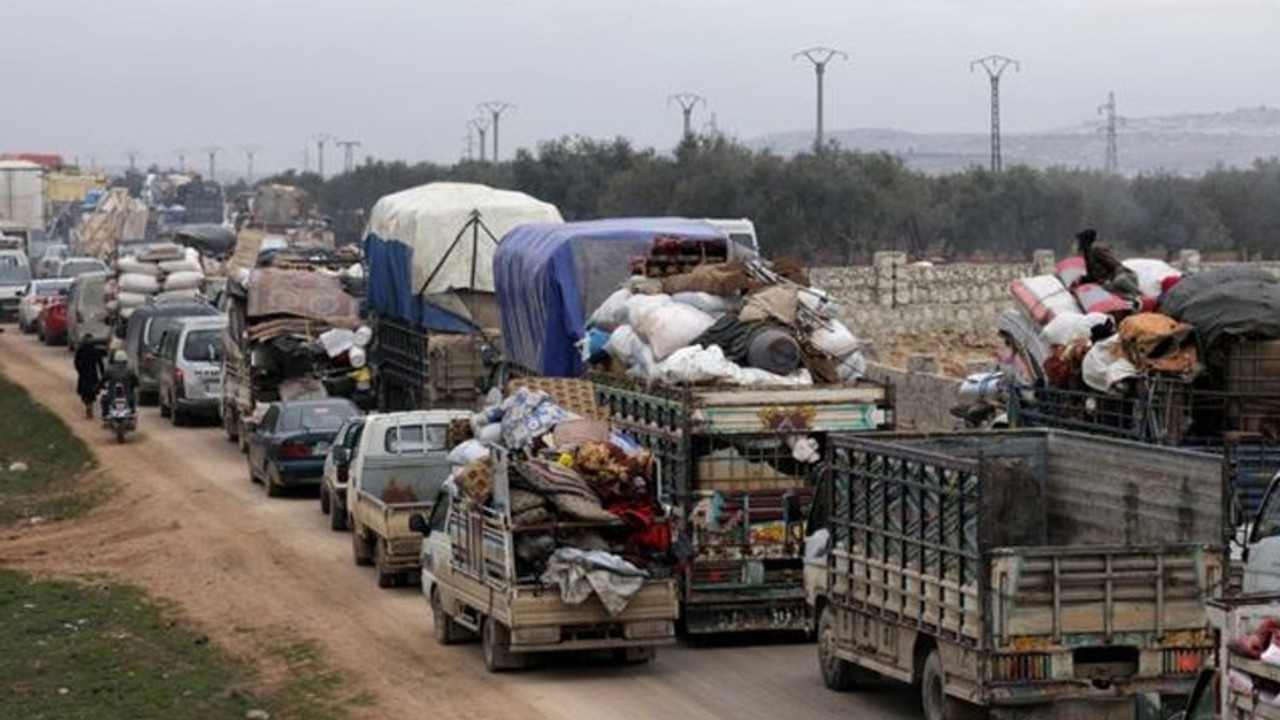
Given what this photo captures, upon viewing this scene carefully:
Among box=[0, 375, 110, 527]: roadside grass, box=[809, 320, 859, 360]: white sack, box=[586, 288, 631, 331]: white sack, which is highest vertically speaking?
box=[586, 288, 631, 331]: white sack

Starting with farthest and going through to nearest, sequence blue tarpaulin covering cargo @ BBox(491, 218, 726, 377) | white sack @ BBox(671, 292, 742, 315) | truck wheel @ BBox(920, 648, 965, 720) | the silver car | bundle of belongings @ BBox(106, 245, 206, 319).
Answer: bundle of belongings @ BBox(106, 245, 206, 319) → the silver car → blue tarpaulin covering cargo @ BBox(491, 218, 726, 377) → white sack @ BBox(671, 292, 742, 315) → truck wheel @ BBox(920, 648, 965, 720)

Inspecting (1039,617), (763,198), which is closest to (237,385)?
(1039,617)

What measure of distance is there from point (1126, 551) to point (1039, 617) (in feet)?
2.17

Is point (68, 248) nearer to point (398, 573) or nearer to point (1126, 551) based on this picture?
point (398, 573)

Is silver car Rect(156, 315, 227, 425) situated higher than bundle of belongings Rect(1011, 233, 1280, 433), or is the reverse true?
bundle of belongings Rect(1011, 233, 1280, 433)

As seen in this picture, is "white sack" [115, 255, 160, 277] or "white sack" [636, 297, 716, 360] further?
"white sack" [115, 255, 160, 277]

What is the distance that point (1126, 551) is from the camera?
56.3 ft

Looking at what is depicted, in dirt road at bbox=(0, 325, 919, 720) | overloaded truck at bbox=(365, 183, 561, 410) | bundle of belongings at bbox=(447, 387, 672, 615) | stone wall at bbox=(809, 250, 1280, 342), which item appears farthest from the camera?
stone wall at bbox=(809, 250, 1280, 342)

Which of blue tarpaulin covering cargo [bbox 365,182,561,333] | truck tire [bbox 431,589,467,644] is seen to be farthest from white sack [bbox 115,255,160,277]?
truck tire [bbox 431,589,467,644]

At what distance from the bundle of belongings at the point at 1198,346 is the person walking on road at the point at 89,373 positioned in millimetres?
25820

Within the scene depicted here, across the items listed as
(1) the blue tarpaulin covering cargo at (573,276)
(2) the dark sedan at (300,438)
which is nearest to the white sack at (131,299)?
(2) the dark sedan at (300,438)

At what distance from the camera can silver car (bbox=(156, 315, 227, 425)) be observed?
146 feet

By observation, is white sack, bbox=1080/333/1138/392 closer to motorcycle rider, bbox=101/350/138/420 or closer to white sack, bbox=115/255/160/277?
motorcycle rider, bbox=101/350/138/420

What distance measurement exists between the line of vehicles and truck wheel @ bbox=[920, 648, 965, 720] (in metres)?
0.02
